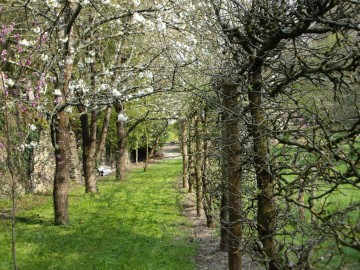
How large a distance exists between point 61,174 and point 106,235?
223 centimetres

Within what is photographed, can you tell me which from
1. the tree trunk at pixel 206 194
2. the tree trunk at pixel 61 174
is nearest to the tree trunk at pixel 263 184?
the tree trunk at pixel 206 194

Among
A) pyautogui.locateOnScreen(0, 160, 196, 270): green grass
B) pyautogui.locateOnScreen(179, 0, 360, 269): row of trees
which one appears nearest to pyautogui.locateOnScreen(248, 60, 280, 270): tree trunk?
pyautogui.locateOnScreen(179, 0, 360, 269): row of trees

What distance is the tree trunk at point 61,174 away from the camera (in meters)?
11.3

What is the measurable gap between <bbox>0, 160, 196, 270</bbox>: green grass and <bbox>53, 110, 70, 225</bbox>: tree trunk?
0.35 m

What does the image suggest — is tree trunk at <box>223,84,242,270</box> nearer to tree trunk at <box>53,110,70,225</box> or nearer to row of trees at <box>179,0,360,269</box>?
row of trees at <box>179,0,360,269</box>

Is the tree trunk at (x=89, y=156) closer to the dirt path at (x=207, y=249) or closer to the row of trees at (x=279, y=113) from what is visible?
the dirt path at (x=207, y=249)

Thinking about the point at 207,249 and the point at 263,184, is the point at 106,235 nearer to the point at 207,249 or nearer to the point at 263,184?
the point at 207,249

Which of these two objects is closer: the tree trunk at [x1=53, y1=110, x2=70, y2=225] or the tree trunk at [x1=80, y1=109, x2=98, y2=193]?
the tree trunk at [x1=53, y1=110, x2=70, y2=225]

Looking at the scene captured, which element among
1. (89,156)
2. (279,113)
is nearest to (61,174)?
(89,156)

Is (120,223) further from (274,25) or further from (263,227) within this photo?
(274,25)

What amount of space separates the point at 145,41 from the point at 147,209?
6246 millimetres

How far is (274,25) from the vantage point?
145 inches

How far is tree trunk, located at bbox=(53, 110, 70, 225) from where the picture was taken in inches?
443

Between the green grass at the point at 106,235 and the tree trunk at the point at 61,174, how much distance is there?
0.35 m
